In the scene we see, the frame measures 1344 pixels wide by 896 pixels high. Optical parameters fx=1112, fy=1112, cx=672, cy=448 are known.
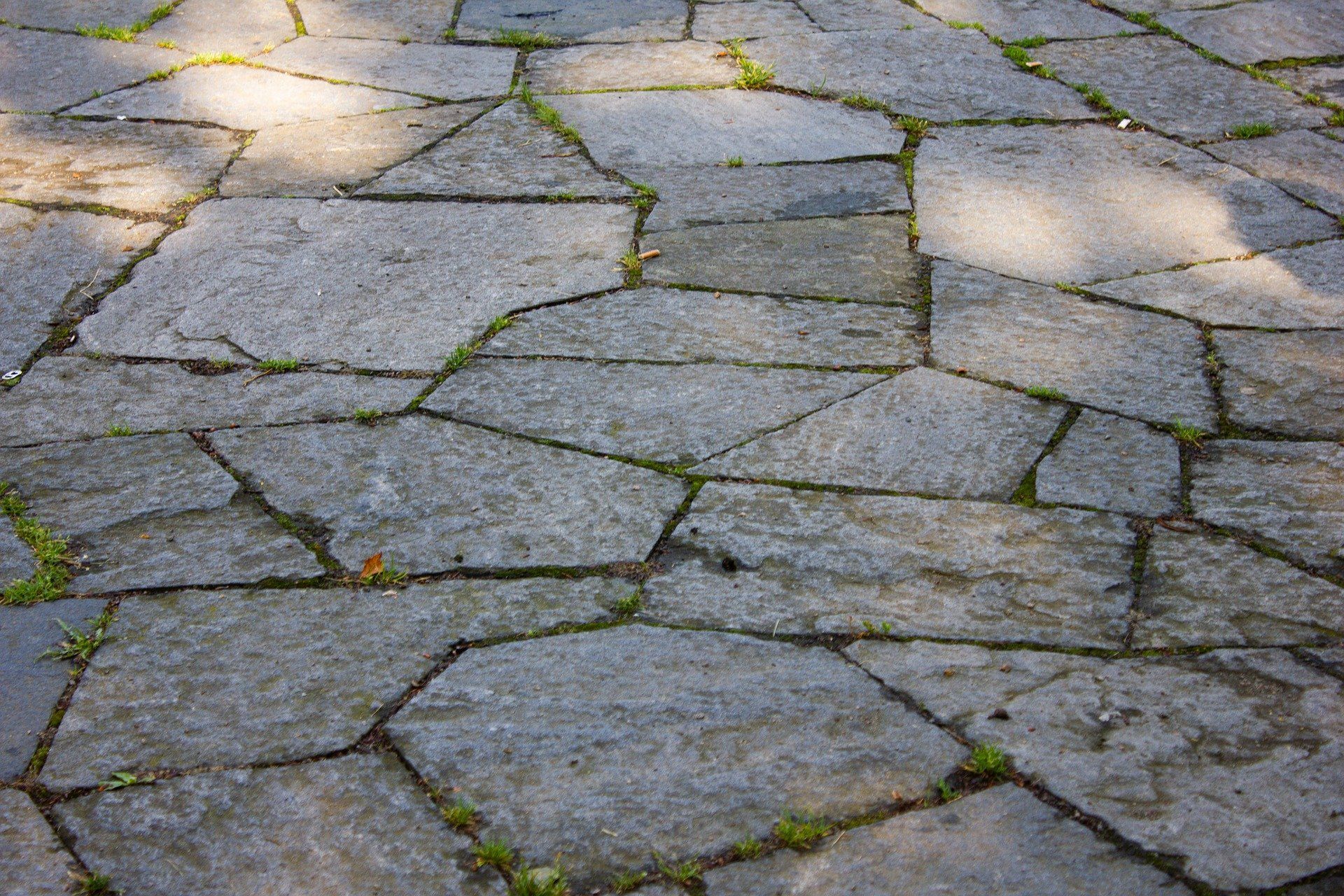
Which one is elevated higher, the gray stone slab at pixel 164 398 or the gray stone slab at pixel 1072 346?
the gray stone slab at pixel 1072 346

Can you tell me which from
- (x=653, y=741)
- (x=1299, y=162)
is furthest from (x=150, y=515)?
(x=1299, y=162)

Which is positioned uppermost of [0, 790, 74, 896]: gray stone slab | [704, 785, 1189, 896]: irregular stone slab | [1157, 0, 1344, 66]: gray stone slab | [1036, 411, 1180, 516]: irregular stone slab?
[1157, 0, 1344, 66]: gray stone slab

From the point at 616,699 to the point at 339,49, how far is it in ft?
11.1

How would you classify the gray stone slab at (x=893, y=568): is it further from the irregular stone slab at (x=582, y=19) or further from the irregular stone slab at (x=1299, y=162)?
the irregular stone slab at (x=582, y=19)

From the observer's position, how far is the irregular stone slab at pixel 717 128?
11.2ft

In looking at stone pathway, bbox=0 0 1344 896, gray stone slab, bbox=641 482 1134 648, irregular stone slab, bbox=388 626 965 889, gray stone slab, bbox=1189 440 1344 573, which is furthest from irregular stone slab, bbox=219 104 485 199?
gray stone slab, bbox=1189 440 1344 573

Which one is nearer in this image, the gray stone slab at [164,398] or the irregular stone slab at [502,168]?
the gray stone slab at [164,398]

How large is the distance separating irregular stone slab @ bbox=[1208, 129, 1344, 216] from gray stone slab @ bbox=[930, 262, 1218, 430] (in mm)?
953

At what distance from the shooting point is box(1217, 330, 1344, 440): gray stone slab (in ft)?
7.41

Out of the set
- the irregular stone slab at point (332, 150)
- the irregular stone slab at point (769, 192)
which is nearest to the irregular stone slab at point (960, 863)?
the irregular stone slab at point (769, 192)

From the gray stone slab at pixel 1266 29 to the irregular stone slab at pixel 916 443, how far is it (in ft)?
8.39

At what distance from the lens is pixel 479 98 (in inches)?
150

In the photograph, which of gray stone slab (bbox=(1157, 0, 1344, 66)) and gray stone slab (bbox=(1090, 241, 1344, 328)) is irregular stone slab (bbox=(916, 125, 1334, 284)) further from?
gray stone slab (bbox=(1157, 0, 1344, 66))

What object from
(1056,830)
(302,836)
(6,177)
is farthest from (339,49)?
(1056,830)
